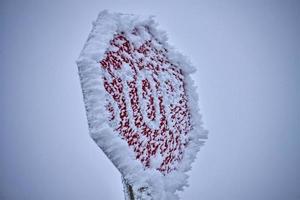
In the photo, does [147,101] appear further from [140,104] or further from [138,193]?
[138,193]

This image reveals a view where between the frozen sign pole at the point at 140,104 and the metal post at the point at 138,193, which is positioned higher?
the frozen sign pole at the point at 140,104

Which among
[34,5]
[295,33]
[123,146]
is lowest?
[123,146]

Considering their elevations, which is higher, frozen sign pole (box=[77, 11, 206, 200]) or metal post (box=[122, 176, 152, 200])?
frozen sign pole (box=[77, 11, 206, 200])

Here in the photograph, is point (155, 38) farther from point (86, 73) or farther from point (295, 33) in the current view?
point (295, 33)

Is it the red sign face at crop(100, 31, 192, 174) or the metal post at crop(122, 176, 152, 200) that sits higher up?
the red sign face at crop(100, 31, 192, 174)

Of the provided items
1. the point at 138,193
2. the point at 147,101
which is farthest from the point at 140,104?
the point at 138,193

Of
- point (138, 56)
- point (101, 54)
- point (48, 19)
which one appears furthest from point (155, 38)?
point (48, 19)

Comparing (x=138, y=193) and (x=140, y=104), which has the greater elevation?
(x=140, y=104)
